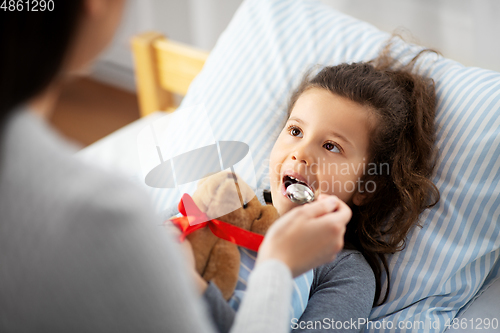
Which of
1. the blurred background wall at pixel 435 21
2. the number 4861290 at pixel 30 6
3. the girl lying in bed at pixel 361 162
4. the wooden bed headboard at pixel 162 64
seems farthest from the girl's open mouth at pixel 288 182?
the wooden bed headboard at pixel 162 64

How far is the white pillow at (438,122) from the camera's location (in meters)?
0.84

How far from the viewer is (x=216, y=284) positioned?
0.62 metres

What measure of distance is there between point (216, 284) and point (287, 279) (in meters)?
0.16

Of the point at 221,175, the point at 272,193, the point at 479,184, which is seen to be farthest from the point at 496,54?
the point at 221,175

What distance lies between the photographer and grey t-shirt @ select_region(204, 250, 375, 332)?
2.43 feet

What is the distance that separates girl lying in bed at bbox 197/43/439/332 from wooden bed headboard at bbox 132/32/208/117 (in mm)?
594

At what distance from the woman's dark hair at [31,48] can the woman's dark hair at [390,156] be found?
615 millimetres

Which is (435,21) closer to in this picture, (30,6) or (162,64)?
(162,64)

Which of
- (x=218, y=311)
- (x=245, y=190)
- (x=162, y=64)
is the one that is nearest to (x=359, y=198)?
(x=245, y=190)

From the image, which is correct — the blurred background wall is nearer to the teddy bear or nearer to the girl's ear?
the teddy bear

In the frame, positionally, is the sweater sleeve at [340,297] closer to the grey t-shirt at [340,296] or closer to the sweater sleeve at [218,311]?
the grey t-shirt at [340,296]

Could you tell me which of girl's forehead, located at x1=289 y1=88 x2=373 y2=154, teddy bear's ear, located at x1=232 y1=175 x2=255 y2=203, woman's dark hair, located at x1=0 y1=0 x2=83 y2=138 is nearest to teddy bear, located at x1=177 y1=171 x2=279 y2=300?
teddy bear's ear, located at x1=232 y1=175 x2=255 y2=203

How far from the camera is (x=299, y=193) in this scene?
0.79 meters

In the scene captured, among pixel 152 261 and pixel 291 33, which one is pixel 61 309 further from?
pixel 291 33
